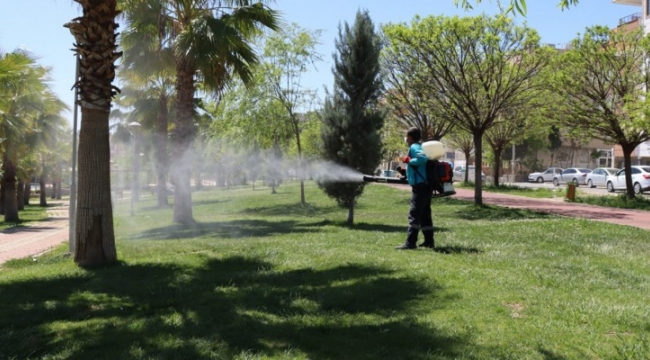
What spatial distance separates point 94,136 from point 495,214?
12.3m

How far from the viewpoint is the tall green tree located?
482 inches

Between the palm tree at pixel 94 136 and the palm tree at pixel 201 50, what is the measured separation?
7.98 ft

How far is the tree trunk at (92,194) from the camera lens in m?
7.58

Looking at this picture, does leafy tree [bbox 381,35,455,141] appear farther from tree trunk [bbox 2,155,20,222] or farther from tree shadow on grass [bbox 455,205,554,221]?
tree trunk [bbox 2,155,20,222]

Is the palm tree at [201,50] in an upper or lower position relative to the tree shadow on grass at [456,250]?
upper

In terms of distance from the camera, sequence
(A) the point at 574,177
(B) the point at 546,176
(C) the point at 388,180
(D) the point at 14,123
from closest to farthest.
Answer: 1. (C) the point at 388,180
2. (D) the point at 14,123
3. (A) the point at 574,177
4. (B) the point at 546,176

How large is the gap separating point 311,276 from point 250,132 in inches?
701

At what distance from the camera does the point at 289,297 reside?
529 centimetres

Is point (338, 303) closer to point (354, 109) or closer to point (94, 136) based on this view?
point (94, 136)

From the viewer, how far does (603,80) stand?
19938mm

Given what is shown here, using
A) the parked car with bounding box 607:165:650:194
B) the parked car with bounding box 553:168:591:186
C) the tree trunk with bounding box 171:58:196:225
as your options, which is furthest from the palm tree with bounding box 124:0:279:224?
the parked car with bounding box 553:168:591:186

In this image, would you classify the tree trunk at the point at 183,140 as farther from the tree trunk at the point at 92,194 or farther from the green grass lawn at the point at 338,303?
the tree trunk at the point at 92,194

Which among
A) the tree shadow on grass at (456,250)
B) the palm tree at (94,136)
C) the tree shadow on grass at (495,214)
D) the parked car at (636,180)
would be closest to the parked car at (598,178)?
the parked car at (636,180)

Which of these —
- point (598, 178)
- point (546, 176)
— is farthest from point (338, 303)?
point (546, 176)
